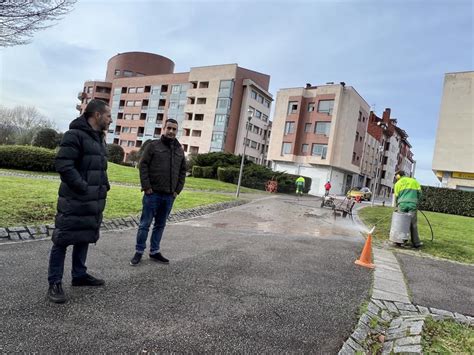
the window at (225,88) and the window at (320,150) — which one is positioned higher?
the window at (225,88)

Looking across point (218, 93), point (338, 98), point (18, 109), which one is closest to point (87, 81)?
point (18, 109)

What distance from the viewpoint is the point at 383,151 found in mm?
60594

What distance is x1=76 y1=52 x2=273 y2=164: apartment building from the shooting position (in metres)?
57.8

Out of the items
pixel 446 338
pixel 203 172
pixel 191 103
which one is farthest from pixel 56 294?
pixel 191 103

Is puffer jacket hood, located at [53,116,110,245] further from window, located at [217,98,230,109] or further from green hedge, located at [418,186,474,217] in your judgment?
window, located at [217,98,230,109]

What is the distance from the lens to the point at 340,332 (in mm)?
3473

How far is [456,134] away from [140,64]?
6505cm

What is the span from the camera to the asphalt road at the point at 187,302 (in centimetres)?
292

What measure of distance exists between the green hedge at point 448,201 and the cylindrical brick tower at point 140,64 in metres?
65.1

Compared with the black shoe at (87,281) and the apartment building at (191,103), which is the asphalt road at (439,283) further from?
the apartment building at (191,103)

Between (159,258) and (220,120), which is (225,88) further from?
(159,258)

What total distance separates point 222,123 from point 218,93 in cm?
524

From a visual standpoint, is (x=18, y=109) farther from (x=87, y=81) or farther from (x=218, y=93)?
(x=218, y=93)

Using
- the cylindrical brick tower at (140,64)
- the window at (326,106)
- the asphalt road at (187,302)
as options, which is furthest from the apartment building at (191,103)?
the asphalt road at (187,302)
